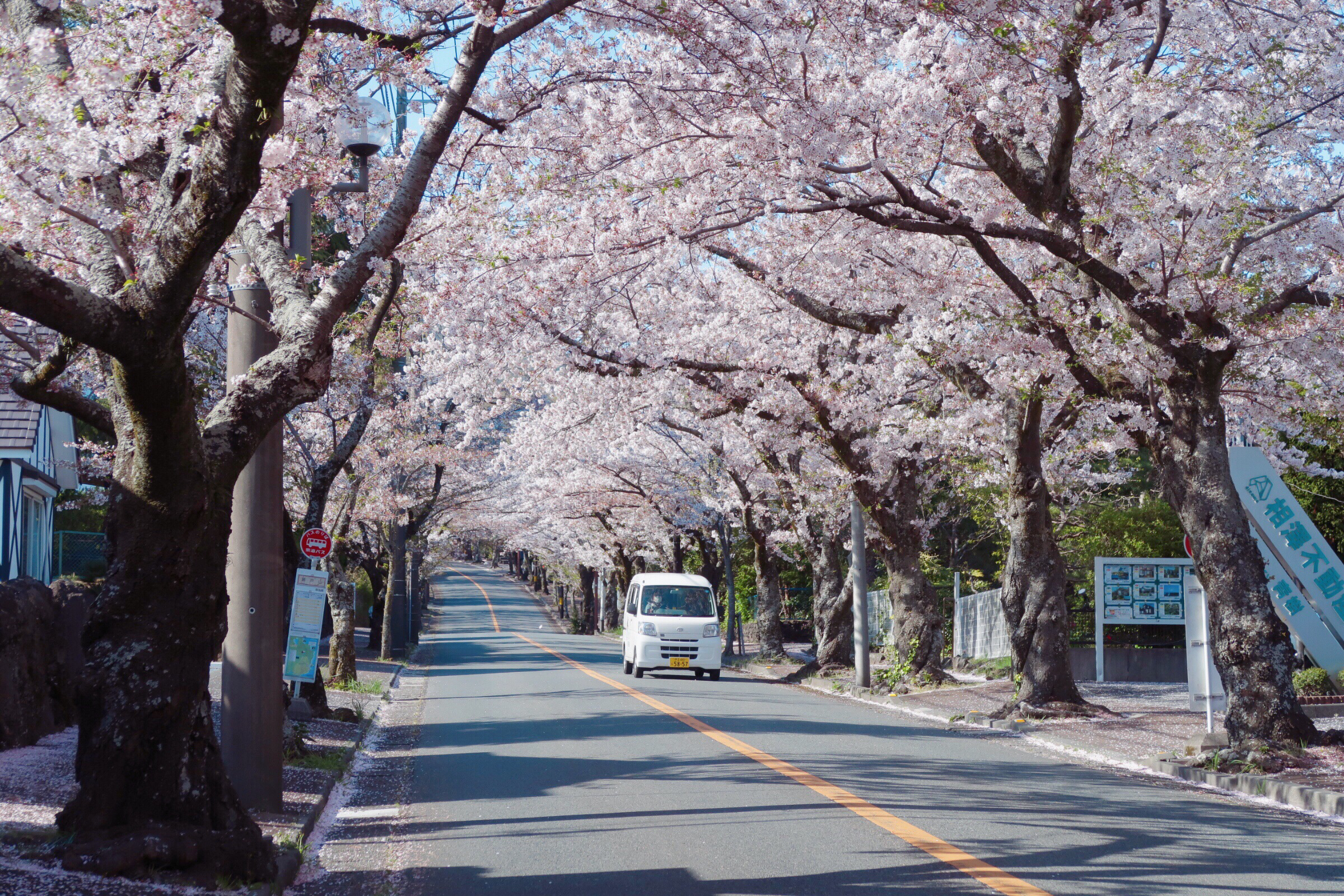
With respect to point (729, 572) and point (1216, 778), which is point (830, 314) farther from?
point (729, 572)

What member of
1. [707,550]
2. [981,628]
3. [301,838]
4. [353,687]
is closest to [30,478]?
[353,687]

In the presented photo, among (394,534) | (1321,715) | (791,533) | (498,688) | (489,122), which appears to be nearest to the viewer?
(489,122)

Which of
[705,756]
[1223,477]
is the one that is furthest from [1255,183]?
[705,756]

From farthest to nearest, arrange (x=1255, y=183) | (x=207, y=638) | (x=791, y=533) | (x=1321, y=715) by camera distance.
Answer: (x=791, y=533) < (x=1321, y=715) < (x=1255, y=183) < (x=207, y=638)

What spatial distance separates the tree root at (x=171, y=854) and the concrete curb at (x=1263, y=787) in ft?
25.6

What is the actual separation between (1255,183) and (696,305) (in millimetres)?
10551

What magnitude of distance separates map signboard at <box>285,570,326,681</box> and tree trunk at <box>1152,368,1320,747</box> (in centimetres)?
877

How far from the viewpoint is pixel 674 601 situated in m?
25.8

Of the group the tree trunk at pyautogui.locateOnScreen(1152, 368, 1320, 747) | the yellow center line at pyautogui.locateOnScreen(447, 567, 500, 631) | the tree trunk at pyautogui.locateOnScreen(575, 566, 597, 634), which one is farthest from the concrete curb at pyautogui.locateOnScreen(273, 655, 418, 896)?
the tree trunk at pyautogui.locateOnScreen(575, 566, 597, 634)

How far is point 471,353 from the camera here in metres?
20.0

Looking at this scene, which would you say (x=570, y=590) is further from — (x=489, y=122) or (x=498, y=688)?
(x=489, y=122)

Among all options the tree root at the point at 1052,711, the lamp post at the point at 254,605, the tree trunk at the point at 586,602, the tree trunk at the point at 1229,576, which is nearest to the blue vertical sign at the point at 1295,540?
the tree root at the point at 1052,711

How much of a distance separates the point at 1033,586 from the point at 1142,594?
756cm

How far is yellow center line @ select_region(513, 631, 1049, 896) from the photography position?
6.46 m
